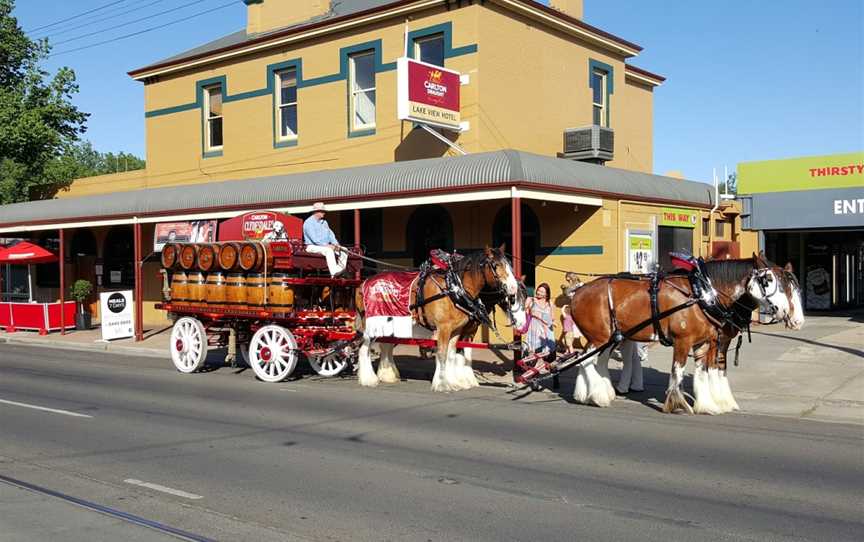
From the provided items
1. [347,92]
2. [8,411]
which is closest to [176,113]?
[347,92]

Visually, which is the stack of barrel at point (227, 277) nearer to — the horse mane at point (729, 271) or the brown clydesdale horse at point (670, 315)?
the brown clydesdale horse at point (670, 315)

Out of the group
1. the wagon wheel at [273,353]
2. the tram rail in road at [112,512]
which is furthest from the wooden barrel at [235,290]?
the tram rail in road at [112,512]

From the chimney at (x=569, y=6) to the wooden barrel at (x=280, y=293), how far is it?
12365 millimetres

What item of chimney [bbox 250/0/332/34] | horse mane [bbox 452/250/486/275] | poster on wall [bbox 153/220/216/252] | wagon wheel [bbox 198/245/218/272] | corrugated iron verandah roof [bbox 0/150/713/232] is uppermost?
chimney [bbox 250/0/332/34]

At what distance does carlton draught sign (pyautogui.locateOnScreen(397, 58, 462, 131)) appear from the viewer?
17594 millimetres

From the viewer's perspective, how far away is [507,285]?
1177 cm

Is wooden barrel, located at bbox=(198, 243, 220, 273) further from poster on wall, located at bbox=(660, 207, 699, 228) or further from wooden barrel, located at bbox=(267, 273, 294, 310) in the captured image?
poster on wall, located at bbox=(660, 207, 699, 228)

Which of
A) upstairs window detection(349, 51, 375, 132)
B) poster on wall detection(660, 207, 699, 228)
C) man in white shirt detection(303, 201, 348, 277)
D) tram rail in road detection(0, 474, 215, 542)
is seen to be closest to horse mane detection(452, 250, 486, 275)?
man in white shirt detection(303, 201, 348, 277)

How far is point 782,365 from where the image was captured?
1415 centimetres

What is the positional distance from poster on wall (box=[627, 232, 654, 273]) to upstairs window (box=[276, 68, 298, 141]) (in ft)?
33.2

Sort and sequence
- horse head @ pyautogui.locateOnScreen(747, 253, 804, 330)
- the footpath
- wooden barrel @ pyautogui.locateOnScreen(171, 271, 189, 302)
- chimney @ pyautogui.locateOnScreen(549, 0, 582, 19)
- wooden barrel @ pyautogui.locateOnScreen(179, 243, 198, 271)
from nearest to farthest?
horse head @ pyautogui.locateOnScreen(747, 253, 804, 330)
the footpath
wooden barrel @ pyautogui.locateOnScreen(179, 243, 198, 271)
wooden barrel @ pyautogui.locateOnScreen(171, 271, 189, 302)
chimney @ pyautogui.locateOnScreen(549, 0, 582, 19)

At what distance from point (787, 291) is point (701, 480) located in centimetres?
339

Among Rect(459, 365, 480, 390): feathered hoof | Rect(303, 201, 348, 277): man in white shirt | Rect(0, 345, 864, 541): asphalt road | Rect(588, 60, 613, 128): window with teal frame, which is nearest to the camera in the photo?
Rect(0, 345, 864, 541): asphalt road

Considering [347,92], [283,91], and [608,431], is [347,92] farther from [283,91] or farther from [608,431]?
[608,431]
